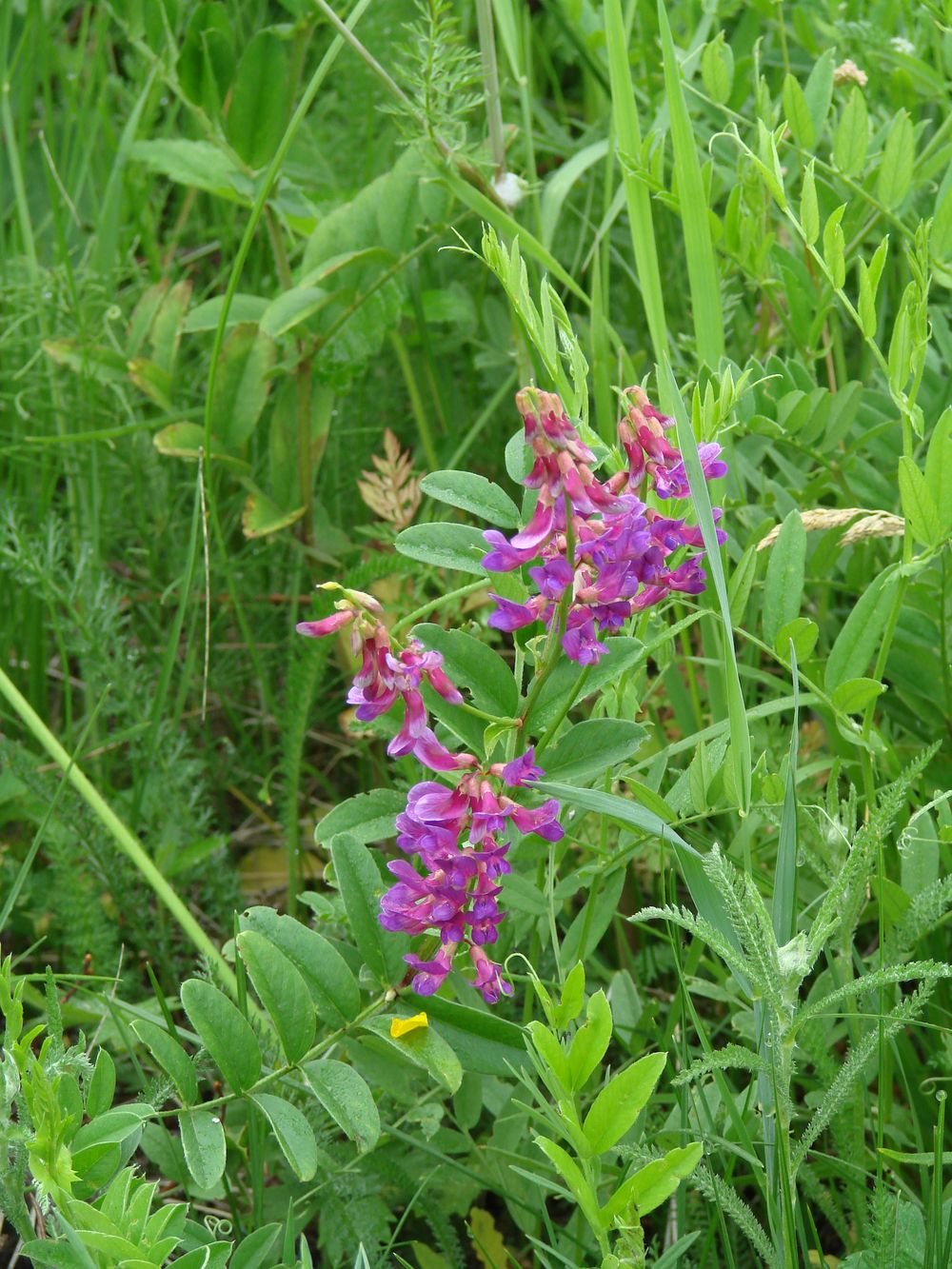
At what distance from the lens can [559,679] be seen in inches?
42.0

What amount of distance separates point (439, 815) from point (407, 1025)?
20 cm

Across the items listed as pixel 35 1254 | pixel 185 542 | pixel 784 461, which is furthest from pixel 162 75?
pixel 35 1254

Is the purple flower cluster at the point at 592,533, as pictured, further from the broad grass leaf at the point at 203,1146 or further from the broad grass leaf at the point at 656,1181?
the broad grass leaf at the point at 203,1146

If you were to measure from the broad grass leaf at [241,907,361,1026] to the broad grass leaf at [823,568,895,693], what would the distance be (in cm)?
46

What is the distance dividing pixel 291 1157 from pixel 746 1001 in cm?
48

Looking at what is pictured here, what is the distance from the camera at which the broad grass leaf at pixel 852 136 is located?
1400 mm

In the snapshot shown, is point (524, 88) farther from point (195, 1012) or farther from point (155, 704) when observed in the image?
point (195, 1012)

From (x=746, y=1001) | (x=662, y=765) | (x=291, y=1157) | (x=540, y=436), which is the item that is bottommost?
(x=746, y=1001)

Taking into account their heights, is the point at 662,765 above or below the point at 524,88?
below

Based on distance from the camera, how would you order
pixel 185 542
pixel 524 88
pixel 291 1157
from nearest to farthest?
pixel 291 1157 < pixel 524 88 < pixel 185 542

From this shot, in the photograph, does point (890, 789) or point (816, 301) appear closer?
point (890, 789)

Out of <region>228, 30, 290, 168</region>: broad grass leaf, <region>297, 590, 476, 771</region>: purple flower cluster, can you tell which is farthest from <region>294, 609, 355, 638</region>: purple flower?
<region>228, 30, 290, 168</region>: broad grass leaf

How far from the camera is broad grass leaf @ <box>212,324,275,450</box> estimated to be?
173 centimetres

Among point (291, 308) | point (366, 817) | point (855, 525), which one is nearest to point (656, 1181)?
point (366, 817)
